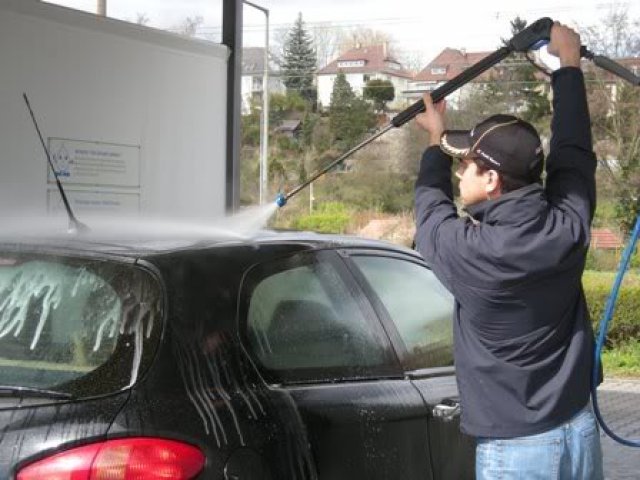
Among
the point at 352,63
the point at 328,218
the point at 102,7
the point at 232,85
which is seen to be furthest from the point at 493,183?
the point at 352,63

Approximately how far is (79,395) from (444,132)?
135 centimetres

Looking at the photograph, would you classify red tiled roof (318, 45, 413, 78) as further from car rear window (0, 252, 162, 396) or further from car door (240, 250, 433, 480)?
car rear window (0, 252, 162, 396)

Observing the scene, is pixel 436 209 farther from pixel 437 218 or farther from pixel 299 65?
pixel 299 65

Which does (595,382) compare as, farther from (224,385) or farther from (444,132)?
(224,385)

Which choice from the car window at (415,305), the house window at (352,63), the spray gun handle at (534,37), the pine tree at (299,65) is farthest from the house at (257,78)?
the spray gun handle at (534,37)

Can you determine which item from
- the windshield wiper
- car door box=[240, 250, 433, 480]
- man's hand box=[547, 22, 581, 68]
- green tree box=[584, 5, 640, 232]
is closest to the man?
man's hand box=[547, 22, 581, 68]

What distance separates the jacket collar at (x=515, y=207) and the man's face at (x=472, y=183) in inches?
1.9

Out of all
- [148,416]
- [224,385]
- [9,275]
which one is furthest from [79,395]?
[9,275]

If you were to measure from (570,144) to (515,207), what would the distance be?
39 cm

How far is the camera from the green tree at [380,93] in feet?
138

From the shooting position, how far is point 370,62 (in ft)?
149

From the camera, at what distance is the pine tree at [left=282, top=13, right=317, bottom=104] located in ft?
153

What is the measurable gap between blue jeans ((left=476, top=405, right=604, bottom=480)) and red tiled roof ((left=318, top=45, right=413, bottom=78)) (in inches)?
1552

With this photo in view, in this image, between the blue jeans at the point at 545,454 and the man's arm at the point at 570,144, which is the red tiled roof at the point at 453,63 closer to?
the man's arm at the point at 570,144
